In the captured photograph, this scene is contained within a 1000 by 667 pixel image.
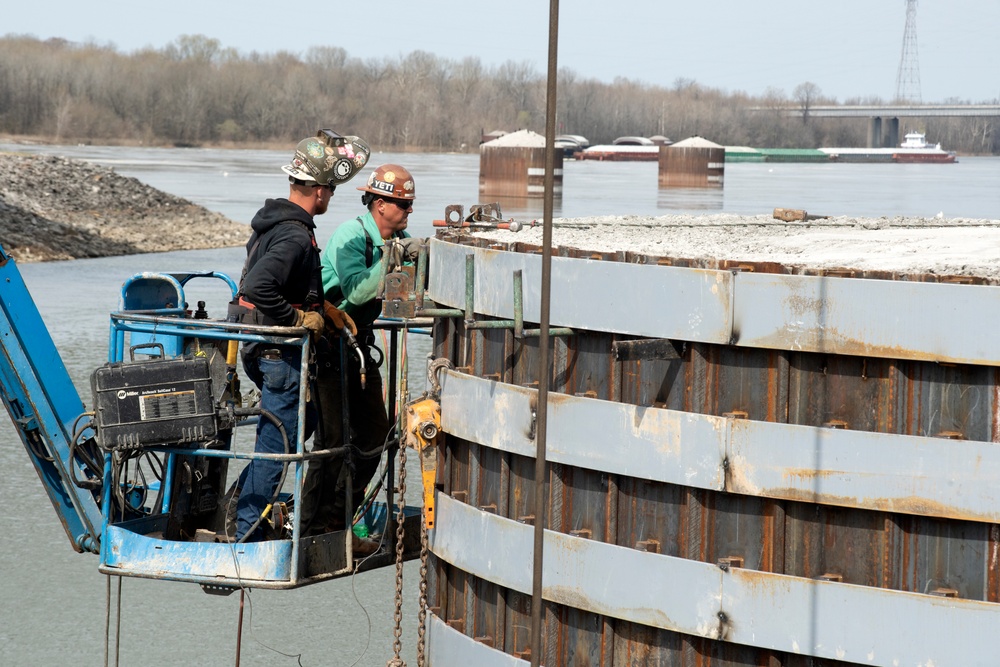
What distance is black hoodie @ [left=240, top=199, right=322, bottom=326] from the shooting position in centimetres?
557

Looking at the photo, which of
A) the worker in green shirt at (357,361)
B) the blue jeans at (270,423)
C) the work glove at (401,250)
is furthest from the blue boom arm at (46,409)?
the work glove at (401,250)

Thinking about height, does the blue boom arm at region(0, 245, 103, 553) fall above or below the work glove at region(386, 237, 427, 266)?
below

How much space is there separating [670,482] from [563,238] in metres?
2.50

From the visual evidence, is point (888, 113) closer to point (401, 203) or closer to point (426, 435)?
point (401, 203)

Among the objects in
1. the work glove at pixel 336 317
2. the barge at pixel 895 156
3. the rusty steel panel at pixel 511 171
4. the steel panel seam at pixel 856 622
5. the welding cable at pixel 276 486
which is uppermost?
the barge at pixel 895 156

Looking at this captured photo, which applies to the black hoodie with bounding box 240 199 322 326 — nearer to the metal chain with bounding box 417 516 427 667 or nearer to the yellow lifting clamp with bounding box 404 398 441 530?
the yellow lifting clamp with bounding box 404 398 441 530

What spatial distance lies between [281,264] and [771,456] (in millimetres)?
2209

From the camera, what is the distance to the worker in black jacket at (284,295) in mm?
5621

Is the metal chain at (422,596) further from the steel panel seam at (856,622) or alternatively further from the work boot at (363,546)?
the steel panel seam at (856,622)

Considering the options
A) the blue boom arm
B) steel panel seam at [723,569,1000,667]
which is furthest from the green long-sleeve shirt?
steel panel seam at [723,569,1000,667]

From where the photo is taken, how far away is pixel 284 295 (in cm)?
571

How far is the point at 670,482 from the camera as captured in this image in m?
5.23

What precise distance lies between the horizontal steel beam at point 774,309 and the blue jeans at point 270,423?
40.8 inches

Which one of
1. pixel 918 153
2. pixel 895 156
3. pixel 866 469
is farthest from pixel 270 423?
pixel 918 153
